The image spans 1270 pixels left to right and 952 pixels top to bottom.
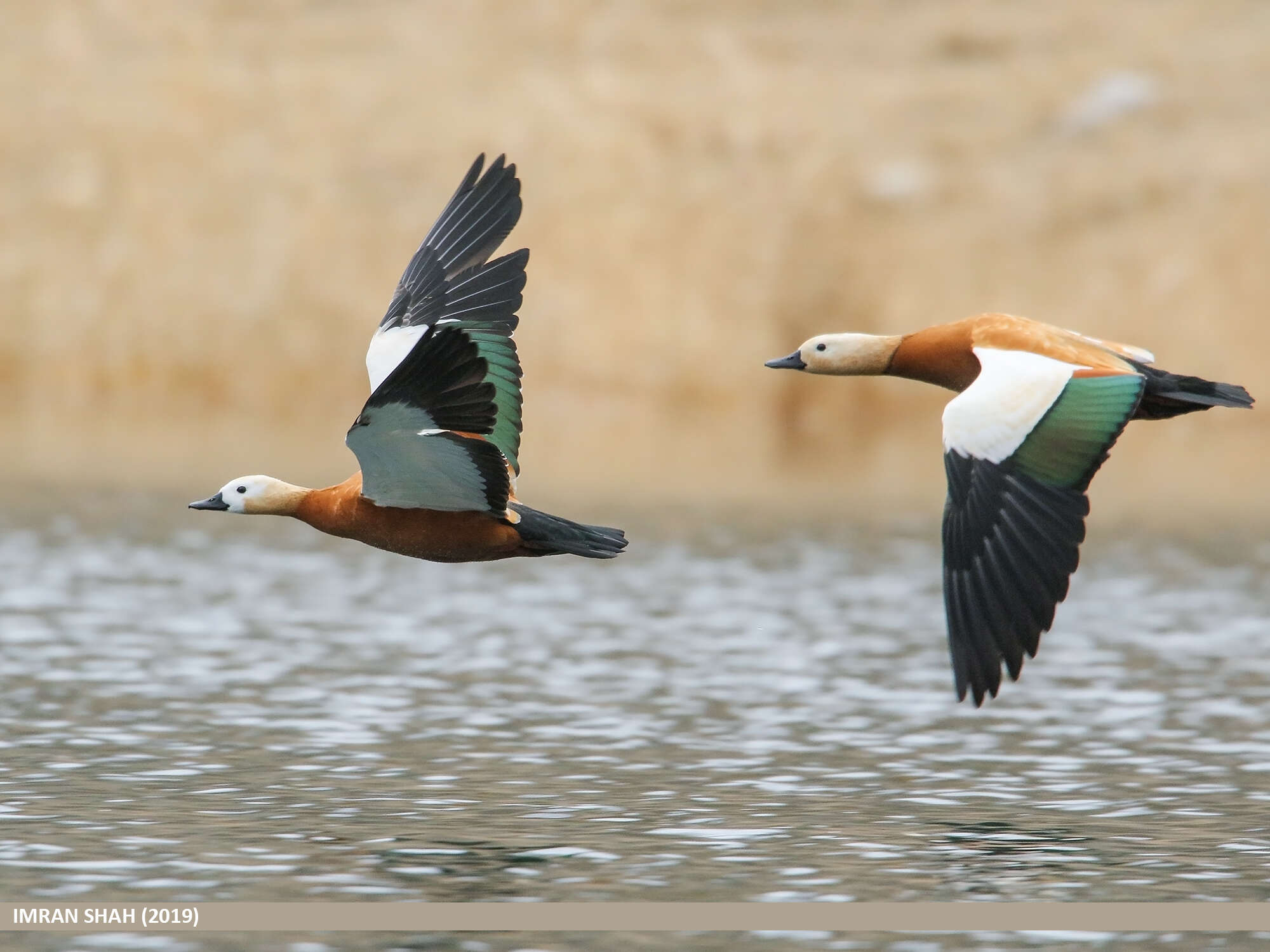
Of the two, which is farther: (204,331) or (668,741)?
(204,331)

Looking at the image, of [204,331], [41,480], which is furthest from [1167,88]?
[41,480]

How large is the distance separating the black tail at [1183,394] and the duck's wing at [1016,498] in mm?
349

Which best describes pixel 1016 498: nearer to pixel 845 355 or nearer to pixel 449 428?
pixel 845 355

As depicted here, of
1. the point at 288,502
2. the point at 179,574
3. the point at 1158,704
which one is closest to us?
the point at 288,502

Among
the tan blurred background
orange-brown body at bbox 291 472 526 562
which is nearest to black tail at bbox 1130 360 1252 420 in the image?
orange-brown body at bbox 291 472 526 562

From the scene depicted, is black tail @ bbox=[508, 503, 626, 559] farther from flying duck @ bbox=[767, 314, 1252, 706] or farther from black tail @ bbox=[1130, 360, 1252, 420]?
black tail @ bbox=[1130, 360, 1252, 420]

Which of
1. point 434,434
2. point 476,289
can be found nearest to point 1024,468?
point 434,434

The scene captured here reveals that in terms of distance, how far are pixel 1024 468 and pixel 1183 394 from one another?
1.43 meters

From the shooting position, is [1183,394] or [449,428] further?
[1183,394]

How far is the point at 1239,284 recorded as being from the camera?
186 ft

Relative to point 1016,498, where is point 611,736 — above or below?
below

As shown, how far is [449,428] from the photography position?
13.1 metres

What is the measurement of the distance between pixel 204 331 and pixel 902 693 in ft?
136

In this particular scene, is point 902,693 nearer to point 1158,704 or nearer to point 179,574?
point 1158,704
